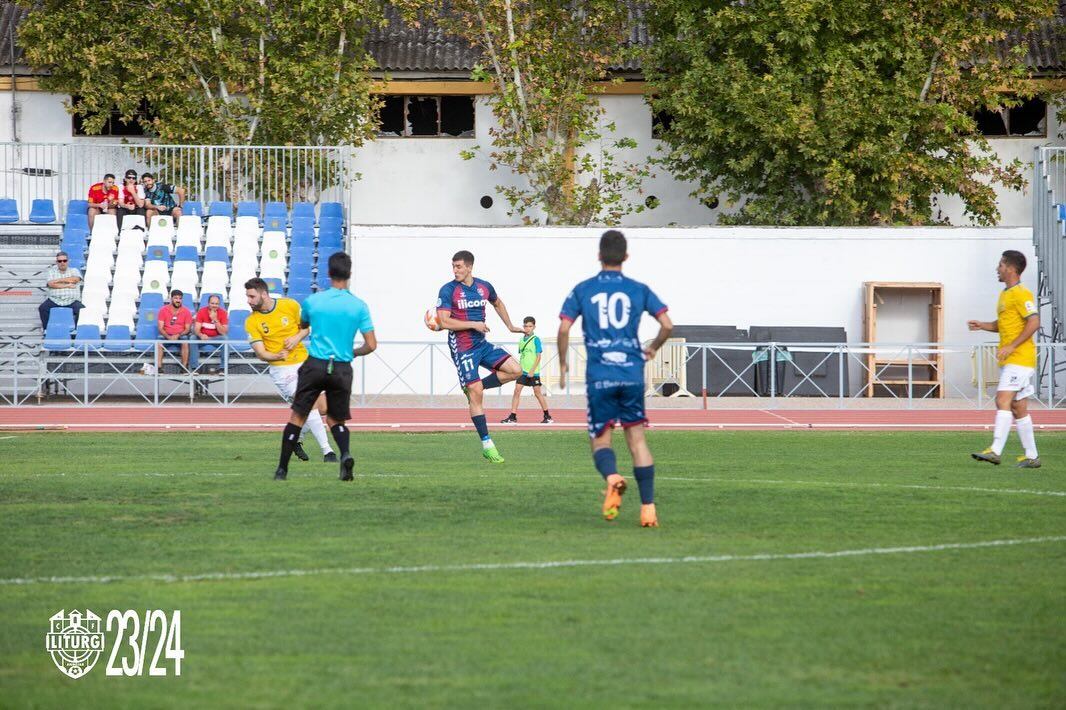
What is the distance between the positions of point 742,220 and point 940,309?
6178 millimetres

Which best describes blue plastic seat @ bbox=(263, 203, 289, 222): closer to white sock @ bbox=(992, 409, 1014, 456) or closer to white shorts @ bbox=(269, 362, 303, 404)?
white shorts @ bbox=(269, 362, 303, 404)

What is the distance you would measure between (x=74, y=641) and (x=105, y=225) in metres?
23.7

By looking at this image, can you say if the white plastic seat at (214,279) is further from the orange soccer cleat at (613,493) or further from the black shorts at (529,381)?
the orange soccer cleat at (613,493)

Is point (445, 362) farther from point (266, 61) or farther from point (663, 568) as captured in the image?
point (663, 568)

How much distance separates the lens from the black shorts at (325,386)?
1266 cm

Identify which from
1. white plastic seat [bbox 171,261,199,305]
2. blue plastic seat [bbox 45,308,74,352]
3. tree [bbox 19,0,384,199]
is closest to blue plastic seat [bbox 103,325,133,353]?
blue plastic seat [bbox 45,308,74,352]

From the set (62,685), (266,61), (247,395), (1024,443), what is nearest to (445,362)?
(247,395)

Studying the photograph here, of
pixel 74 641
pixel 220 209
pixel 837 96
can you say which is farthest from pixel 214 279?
pixel 74 641

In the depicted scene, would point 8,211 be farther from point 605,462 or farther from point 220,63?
point 605,462

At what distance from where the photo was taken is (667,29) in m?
34.0

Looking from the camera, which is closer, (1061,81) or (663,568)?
(663,568)

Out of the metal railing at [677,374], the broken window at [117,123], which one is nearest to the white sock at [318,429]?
the metal railing at [677,374]

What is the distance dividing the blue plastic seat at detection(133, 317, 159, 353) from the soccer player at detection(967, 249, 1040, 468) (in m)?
15.4

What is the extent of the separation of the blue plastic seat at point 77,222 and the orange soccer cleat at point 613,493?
21354 millimetres
